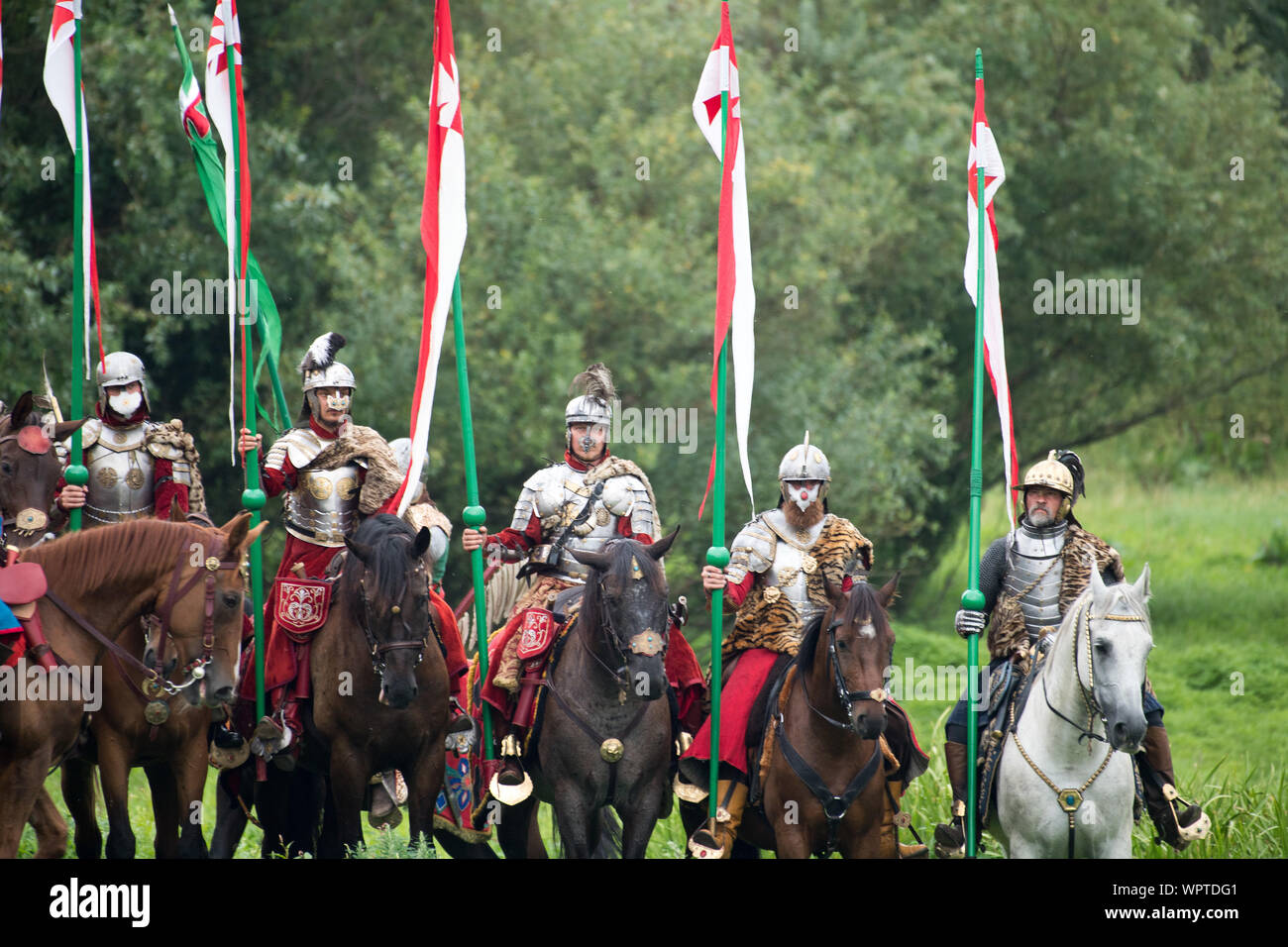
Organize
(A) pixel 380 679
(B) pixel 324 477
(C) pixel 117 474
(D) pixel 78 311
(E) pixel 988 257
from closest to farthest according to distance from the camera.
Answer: (A) pixel 380 679 → (B) pixel 324 477 → (C) pixel 117 474 → (D) pixel 78 311 → (E) pixel 988 257

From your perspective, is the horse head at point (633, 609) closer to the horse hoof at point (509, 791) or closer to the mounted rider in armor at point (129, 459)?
the horse hoof at point (509, 791)

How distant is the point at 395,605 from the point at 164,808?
1952mm

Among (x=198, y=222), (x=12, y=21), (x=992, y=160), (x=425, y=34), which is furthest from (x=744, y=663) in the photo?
(x=425, y=34)

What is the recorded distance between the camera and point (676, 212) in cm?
2100

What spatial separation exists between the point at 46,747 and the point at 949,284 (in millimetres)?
17167

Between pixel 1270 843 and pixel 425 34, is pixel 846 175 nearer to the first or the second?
pixel 425 34

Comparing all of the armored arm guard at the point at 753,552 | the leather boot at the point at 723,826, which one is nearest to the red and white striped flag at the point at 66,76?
the armored arm guard at the point at 753,552

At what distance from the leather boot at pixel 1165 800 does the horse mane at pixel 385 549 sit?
4.19 meters

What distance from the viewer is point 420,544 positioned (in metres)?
9.65

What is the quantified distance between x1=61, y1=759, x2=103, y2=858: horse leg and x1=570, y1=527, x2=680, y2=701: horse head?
10.5ft

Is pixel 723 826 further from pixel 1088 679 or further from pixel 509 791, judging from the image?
pixel 1088 679

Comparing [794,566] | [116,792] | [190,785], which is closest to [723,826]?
[794,566]

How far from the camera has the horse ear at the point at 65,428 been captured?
1041cm
